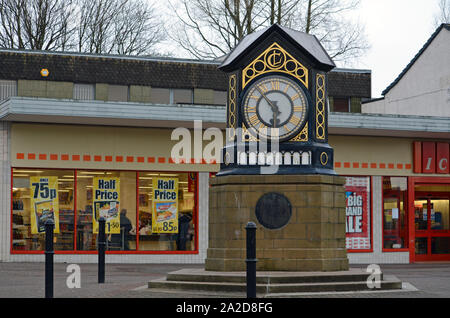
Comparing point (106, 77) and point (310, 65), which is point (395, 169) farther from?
point (310, 65)

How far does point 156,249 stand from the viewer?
903 inches

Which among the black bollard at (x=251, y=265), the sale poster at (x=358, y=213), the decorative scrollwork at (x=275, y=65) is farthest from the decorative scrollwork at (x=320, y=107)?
the sale poster at (x=358, y=213)

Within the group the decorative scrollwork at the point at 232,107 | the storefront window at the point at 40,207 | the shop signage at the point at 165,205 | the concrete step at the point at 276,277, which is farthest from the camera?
the shop signage at the point at 165,205

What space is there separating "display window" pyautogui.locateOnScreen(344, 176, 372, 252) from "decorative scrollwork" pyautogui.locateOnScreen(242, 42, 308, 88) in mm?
10562

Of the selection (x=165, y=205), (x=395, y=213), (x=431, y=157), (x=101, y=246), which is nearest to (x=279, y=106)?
(x=101, y=246)

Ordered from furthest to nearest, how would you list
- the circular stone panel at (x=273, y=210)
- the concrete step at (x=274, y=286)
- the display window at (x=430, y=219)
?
the display window at (x=430, y=219)
the circular stone panel at (x=273, y=210)
the concrete step at (x=274, y=286)

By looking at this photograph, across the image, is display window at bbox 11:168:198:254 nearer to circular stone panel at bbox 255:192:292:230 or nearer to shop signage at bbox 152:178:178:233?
shop signage at bbox 152:178:178:233

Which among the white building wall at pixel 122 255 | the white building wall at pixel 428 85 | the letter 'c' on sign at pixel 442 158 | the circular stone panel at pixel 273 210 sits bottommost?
the white building wall at pixel 122 255

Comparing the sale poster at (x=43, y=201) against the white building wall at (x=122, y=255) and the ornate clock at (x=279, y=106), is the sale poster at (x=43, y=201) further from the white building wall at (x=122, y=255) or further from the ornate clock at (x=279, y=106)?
→ the ornate clock at (x=279, y=106)

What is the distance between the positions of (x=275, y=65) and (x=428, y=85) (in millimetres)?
19763

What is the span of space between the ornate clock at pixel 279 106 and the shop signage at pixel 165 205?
888 centimetres

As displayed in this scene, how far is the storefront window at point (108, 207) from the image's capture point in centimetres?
2241

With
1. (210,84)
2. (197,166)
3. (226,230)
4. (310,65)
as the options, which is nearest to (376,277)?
(226,230)

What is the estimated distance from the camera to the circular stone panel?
13.6 metres
